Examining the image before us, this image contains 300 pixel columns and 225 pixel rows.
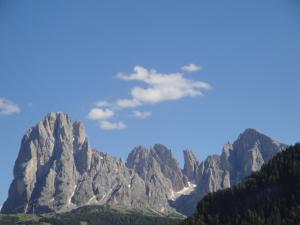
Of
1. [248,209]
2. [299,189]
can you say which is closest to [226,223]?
[248,209]

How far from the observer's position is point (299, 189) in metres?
199

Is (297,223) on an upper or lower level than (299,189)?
lower

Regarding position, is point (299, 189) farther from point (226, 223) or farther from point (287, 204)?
point (226, 223)

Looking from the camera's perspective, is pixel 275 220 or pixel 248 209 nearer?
pixel 275 220

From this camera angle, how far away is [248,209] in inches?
7840

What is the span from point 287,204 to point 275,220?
10.4 meters

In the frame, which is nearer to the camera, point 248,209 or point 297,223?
point 297,223

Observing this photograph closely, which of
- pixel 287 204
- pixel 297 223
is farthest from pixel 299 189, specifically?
pixel 297 223

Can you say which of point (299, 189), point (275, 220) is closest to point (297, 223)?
point (275, 220)

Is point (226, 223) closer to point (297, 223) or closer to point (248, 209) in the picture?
point (248, 209)

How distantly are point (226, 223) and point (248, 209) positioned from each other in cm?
904

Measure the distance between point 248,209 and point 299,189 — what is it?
58.8 feet

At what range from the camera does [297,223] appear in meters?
176

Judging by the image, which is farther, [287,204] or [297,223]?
[287,204]
